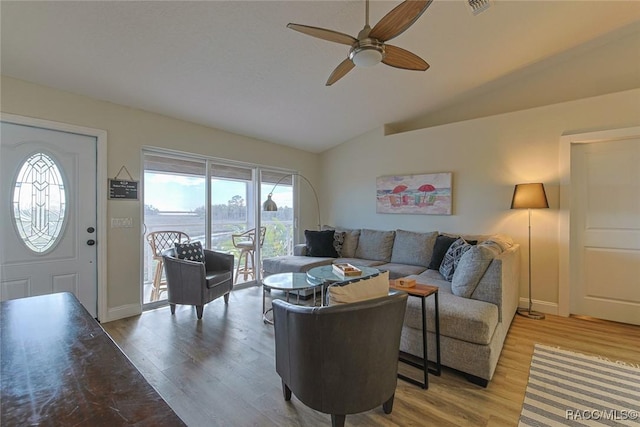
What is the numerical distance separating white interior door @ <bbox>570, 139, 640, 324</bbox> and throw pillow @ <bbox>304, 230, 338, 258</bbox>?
307cm

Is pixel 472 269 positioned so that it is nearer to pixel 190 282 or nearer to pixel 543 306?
pixel 543 306

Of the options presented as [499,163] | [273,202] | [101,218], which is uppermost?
[499,163]

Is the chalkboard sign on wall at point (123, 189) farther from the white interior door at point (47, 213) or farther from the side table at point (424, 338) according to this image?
the side table at point (424, 338)

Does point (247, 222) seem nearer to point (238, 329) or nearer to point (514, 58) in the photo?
point (238, 329)

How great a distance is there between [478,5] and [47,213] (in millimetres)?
4393

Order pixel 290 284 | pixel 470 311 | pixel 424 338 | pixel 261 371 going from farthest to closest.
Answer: pixel 290 284, pixel 261 371, pixel 470 311, pixel 424 338

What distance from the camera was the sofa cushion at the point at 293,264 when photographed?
3971mm

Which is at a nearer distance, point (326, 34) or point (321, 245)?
point (326, 34)

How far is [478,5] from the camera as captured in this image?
2.40 meters

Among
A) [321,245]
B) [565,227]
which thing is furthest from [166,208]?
[565,227]

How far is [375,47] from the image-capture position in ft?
6.04

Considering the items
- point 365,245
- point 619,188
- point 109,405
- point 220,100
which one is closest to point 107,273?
point 220,100

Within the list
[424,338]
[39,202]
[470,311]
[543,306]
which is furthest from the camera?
[543,306]

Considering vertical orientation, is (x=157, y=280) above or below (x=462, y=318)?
below
